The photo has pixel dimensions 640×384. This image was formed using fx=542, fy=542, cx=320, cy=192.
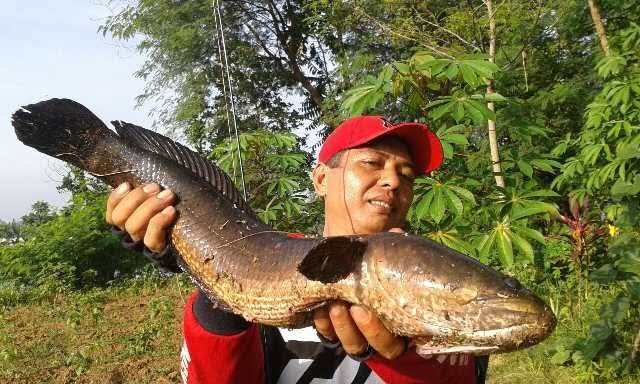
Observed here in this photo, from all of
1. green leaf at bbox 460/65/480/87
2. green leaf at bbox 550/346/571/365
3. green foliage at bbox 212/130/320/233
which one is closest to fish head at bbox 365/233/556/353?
green leaf at bbox 460/65/480/87

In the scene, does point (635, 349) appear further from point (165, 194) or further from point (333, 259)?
point (165, 194)

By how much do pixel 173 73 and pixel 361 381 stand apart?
587 inches

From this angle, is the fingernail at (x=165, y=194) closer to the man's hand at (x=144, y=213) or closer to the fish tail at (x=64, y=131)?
the man's hand at (x=144, y=213)

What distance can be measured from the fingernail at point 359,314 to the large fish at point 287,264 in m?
0.02

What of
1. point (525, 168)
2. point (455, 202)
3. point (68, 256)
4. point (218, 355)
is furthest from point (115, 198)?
point (68, 256)

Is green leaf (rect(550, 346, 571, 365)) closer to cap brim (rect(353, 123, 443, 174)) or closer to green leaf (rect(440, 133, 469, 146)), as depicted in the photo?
green leaf (rect(440, 133, 469, 146))

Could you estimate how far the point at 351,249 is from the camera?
1.81 m

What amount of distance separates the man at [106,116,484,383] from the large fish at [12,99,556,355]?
7 cm

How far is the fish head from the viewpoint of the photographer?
1583mm

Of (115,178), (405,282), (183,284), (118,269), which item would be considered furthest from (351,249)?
(118,269)

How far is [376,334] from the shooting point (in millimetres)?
1777

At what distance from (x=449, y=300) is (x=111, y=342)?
670cm

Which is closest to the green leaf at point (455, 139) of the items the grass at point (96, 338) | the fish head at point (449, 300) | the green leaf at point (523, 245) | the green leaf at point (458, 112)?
the green leaf at point (458, 112)

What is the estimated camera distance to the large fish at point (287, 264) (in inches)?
64.6
